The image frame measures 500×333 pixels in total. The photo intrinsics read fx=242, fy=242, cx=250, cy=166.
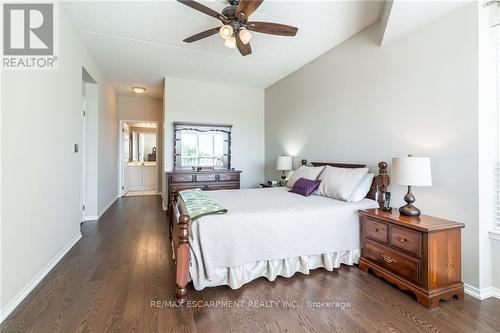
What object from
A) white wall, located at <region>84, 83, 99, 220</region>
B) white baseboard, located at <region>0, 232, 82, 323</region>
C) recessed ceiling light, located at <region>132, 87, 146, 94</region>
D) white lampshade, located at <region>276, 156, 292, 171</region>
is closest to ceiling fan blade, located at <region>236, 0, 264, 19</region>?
white lampshade, located at <region>276, 156, 292, 171</region>

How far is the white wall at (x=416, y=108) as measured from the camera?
2045mm

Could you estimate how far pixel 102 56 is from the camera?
3861 millimetres

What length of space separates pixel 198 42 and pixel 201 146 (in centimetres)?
229

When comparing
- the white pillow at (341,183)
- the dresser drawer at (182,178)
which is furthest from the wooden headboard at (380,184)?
the dresser drawer at (182,178)

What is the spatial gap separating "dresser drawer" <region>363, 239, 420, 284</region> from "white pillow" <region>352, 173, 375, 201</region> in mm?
483

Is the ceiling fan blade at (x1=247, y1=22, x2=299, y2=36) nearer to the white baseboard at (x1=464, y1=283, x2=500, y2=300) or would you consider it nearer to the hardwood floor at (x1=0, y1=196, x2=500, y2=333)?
the hardwood floor at (x1=0, y1=196, x2=500, y2=333)

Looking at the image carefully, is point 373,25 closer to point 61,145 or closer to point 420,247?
point 420,247

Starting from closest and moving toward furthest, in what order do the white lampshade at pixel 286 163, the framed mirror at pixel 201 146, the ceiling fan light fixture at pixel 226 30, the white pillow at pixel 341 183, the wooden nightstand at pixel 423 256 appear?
the wooden nightstand at pixel 423 256, the ceiling fan light fixture at pixel 226 30, the white pillow at pixel 341 183, the white lampshade at pixel 286 163, the framed mirror at pixel 201 146

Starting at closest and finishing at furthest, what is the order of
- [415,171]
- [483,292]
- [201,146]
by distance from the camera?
[483,292] → [415,171] → [201,146]

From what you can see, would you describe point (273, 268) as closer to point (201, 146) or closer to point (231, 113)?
point (201, 146)

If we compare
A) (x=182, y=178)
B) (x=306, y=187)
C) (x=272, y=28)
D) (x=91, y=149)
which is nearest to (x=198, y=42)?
(x=272, y=28)

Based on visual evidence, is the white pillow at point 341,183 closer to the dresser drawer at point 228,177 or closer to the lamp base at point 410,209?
the lamp base at point 410,209

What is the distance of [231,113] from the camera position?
5.54m

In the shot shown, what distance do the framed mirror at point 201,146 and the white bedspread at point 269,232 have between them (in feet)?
8.64
